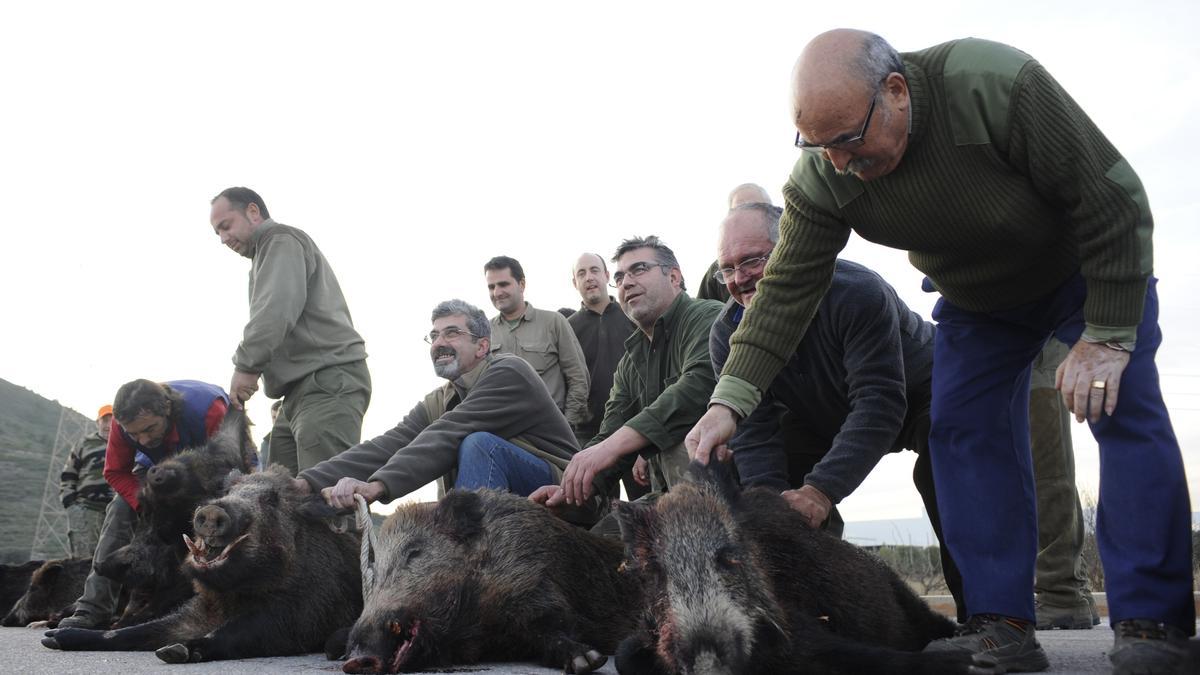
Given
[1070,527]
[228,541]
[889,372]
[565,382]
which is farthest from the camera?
[565,382]

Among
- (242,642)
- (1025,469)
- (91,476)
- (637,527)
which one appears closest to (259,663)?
(242,642)

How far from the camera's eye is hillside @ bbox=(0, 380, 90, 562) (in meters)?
33.1

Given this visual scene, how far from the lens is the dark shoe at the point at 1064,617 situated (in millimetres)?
6055

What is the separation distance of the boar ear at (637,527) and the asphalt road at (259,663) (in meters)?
0.77

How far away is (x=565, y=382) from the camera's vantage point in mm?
8492

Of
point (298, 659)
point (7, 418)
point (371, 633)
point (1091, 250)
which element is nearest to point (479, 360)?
point (298, 659)

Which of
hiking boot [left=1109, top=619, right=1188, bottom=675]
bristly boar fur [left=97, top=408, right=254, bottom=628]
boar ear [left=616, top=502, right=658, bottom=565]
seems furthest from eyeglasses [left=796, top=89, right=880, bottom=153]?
bristly boar fur [left=97, top=408, right=254, bottom=628]

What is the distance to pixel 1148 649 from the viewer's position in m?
2.88

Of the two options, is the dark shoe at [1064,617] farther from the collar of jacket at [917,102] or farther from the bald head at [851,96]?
the bald head at [851,96]

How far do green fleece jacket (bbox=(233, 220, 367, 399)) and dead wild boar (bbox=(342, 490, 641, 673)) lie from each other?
268 centimetres

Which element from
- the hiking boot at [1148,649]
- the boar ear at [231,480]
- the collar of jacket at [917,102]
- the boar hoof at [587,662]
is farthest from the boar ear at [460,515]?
the hiking boot at [1148,649]

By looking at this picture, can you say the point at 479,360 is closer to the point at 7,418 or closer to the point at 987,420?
the point at 987,420

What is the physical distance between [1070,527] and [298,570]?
4.14 metres

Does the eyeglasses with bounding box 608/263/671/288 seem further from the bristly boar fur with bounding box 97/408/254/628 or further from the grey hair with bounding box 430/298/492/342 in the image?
the bristly boar fur with bounding box 97/408/254/628
